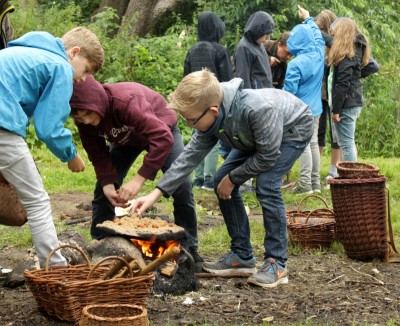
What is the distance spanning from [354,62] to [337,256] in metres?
3.40

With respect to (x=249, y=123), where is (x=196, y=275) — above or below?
below

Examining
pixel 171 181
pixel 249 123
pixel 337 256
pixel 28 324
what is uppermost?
pixel 249 123

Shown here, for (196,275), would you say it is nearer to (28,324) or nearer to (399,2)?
(28,324)

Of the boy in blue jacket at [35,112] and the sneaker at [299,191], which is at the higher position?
the boy in blue jacket at [35,112]

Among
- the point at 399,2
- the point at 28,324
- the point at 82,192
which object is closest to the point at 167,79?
the point at 82,192

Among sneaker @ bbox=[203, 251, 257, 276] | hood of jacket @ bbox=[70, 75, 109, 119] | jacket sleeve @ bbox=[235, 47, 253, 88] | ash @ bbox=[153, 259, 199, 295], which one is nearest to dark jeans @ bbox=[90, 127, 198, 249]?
sneaker @ bbox=[203, 251, 257, 276]

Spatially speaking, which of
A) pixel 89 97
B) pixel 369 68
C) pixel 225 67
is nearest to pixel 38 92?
pixel 89 97

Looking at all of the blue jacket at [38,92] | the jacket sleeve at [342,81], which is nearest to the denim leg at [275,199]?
the blue jacket at [38,92]

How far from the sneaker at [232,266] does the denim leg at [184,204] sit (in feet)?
0.71

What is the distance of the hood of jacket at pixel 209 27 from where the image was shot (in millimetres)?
10211

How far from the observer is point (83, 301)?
4.86 metres

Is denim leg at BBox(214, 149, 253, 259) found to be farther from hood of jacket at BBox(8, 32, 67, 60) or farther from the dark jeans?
hood of jacket at BBox(8, 32, 67, 60)

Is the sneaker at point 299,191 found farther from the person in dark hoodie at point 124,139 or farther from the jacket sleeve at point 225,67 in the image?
the person in dark hoodie at point 124,139

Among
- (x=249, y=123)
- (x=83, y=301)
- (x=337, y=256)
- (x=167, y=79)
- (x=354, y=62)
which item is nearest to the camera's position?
(x=83, y=301)
